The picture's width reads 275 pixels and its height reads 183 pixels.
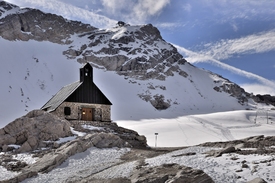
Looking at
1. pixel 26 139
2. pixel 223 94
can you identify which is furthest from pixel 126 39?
pixel 26 139

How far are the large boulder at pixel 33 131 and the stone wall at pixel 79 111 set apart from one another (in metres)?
6.93

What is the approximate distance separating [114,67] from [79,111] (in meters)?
73.5

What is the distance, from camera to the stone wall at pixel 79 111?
104ft

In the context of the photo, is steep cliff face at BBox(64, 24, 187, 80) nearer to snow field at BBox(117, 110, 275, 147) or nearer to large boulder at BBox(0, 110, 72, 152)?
snow field at BBox(117, 110, 275, 147)

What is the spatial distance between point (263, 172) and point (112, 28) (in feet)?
423

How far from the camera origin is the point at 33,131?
23000 mm

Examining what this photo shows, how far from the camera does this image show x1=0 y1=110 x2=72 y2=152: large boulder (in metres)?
22.1

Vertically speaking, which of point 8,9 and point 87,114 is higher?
point 8,9

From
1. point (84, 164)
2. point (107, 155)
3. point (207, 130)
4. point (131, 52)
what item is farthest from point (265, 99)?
point (84, 164)

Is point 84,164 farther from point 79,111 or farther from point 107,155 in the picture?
point 79,111

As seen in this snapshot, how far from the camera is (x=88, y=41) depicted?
377 feet

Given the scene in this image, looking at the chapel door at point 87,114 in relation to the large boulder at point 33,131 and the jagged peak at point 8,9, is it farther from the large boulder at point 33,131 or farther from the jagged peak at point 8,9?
the jagged peak at point 8,9

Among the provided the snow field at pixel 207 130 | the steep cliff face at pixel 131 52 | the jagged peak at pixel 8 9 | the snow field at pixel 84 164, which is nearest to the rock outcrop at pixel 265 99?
the steep cliff face at pixel 131 52

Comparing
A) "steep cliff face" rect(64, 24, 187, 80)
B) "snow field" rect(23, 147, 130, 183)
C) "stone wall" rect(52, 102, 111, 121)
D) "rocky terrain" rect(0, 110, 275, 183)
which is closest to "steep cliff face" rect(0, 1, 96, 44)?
"steep cliff face" rect(64, 24, 187, 80)
